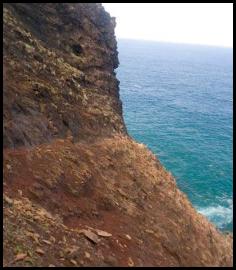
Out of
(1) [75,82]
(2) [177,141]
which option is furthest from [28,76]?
(2) [177,141]

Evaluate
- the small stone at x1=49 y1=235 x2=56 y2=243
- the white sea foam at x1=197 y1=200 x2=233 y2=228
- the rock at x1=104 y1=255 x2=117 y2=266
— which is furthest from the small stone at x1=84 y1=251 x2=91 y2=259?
the white sea foam at x1=197 y1=200 x2=233 y2=228

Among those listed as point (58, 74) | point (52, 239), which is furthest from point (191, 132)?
point (52, 239)

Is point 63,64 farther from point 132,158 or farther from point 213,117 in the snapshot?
point 213,117

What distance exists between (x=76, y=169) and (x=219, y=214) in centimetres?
3056

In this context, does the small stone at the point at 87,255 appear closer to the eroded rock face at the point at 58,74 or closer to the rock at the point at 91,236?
the rock at the point at 91,236

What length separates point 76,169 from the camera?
24.6 metres

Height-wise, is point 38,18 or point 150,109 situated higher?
point 38,18

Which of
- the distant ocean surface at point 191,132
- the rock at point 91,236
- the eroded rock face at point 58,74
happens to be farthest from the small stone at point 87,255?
the distant ocean surface at point 191,132

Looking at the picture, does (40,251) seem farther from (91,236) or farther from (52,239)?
(91,236)

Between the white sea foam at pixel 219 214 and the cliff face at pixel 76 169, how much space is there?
17.8 m

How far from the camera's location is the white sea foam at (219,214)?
49375mm

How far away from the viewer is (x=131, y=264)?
1980 cm

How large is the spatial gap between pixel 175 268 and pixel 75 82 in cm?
1583

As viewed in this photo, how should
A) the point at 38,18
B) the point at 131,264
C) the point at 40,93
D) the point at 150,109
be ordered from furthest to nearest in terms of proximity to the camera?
the point at 150,109, the point at 38,18, the point at 40,93, the point at 131,264
